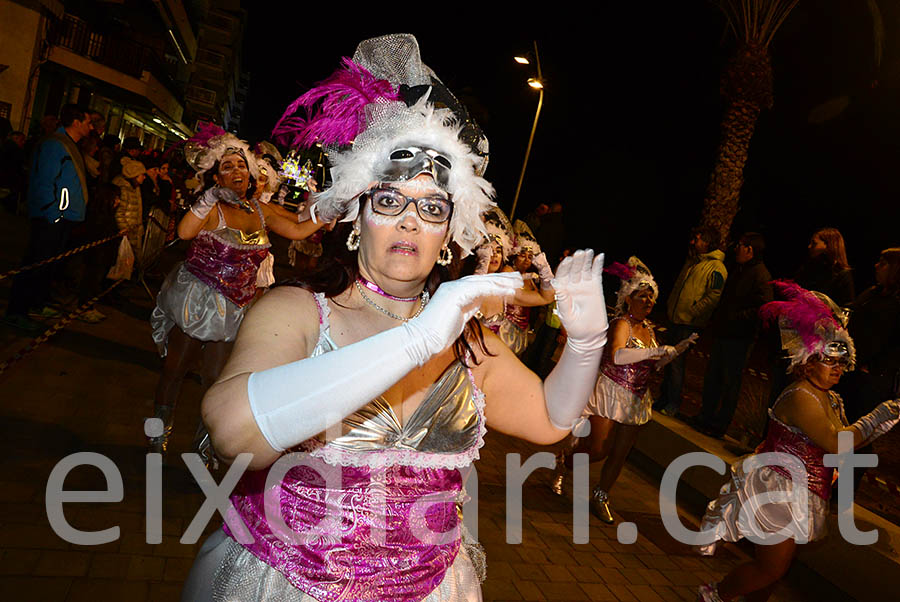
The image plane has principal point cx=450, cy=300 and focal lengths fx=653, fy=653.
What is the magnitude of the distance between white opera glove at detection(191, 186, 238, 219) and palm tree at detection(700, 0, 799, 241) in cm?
973

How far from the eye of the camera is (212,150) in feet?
18.1

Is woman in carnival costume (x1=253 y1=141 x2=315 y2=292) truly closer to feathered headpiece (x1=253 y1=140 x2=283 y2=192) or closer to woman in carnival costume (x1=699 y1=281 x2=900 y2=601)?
feathered headpiece (x1=253 y1=140 x2=283 y2=192)

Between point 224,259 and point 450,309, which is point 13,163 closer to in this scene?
point 224,259

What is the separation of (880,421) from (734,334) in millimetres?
3527

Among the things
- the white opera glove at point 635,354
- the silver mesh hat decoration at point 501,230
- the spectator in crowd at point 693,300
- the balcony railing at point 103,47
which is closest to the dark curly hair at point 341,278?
the white opera glove at point 635,354

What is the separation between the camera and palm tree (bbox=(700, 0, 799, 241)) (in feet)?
39.7

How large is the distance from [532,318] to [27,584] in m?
13.3

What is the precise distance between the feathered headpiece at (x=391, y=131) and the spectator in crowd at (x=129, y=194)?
7793 mm

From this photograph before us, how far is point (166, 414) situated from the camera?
4.88 meters

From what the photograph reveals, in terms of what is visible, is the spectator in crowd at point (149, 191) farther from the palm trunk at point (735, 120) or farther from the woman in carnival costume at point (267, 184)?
the palm trunk at point (735, 120)

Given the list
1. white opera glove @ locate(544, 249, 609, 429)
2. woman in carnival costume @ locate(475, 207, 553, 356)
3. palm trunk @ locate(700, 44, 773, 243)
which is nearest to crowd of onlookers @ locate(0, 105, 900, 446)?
woman in carnival costume @ locate(475, 207, 553, 356)

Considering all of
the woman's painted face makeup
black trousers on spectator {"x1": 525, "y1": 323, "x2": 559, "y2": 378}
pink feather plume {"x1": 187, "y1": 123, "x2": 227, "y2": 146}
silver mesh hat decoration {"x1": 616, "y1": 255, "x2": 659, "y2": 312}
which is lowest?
black trousers on spectator {"x1": 525, "y1": 323, "x2": 559, "y2": 378}

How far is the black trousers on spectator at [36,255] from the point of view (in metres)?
7.00

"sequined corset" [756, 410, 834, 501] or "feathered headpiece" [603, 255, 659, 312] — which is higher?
"feathered headpiece" [603, 255, 659, 312]
